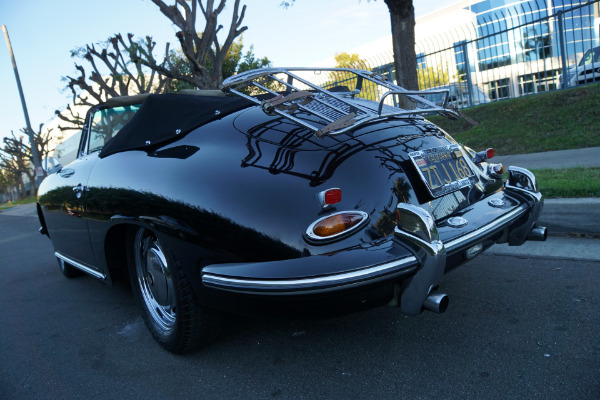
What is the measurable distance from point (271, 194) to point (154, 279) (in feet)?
3.73

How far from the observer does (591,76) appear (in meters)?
9.34

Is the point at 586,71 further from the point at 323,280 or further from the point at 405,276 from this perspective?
the point at 323,280

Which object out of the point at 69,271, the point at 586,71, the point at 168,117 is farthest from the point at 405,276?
the point at 586,71

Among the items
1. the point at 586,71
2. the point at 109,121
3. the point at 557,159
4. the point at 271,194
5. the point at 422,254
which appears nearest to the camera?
the point at 422,254

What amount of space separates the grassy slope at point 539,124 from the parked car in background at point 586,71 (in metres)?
0.50

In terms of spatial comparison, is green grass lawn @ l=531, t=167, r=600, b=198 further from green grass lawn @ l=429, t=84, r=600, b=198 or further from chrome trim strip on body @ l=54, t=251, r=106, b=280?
chrome trim strip on body @ l=54, t=251, r=106, b=280

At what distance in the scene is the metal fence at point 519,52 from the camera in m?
9.52

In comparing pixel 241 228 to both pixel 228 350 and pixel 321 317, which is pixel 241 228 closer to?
pixel 321 317

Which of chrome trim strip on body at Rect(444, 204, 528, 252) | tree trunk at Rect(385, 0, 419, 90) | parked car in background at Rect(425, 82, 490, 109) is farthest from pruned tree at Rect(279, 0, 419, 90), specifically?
chrome trim strip on body at Rect(444, 204, 528, 252)

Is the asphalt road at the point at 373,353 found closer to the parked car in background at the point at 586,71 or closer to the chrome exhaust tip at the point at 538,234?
the chrome exhaust tip at the point at 538,234

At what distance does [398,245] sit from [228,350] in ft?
4.15

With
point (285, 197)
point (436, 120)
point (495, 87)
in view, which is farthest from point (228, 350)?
point (495, 87)

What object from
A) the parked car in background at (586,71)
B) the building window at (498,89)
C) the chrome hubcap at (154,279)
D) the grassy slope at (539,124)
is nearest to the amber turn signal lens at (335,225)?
the chrome hubcap at (154,279)

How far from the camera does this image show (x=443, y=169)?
2.58 metres
